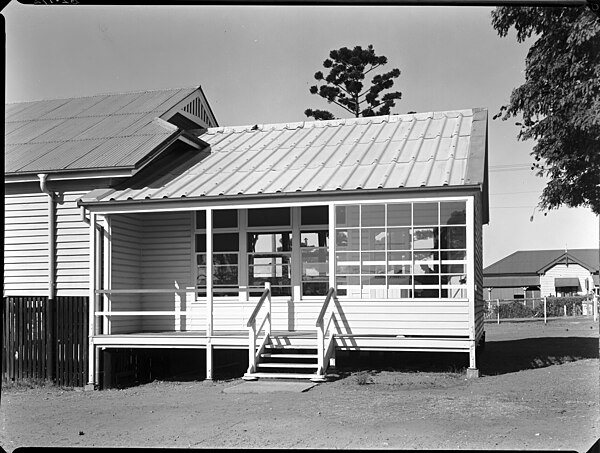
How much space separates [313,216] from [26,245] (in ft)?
18.8

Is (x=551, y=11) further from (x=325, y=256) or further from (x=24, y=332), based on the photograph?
(x=24, y=332)

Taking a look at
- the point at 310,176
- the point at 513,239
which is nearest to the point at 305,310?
the point at 310,176

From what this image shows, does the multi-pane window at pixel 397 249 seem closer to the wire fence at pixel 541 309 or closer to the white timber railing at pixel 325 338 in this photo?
the white timber railing at pixel 325 338

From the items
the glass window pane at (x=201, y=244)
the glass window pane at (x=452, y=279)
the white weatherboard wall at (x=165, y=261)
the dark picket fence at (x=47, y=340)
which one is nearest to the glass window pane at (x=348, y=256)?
the glass window pane at (x=452, y=279)

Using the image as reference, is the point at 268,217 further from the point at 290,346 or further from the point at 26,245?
the point at 26,245

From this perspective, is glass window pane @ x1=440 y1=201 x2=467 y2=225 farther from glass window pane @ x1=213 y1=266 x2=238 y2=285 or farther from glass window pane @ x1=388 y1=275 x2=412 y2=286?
glass window pane @ x1=213 y1=266 x2=238 y2=285

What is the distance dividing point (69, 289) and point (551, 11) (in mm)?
11478

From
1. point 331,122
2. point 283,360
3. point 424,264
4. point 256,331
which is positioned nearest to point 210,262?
point 256,331

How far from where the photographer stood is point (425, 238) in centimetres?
1516

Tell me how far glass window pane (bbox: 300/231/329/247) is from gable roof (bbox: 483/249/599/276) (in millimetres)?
51277

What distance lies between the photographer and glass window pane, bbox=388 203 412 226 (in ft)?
50.1

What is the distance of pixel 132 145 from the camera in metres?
16.0

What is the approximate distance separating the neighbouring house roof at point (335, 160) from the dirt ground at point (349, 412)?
3.36 m

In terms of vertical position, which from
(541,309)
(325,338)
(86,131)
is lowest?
(541,309)
